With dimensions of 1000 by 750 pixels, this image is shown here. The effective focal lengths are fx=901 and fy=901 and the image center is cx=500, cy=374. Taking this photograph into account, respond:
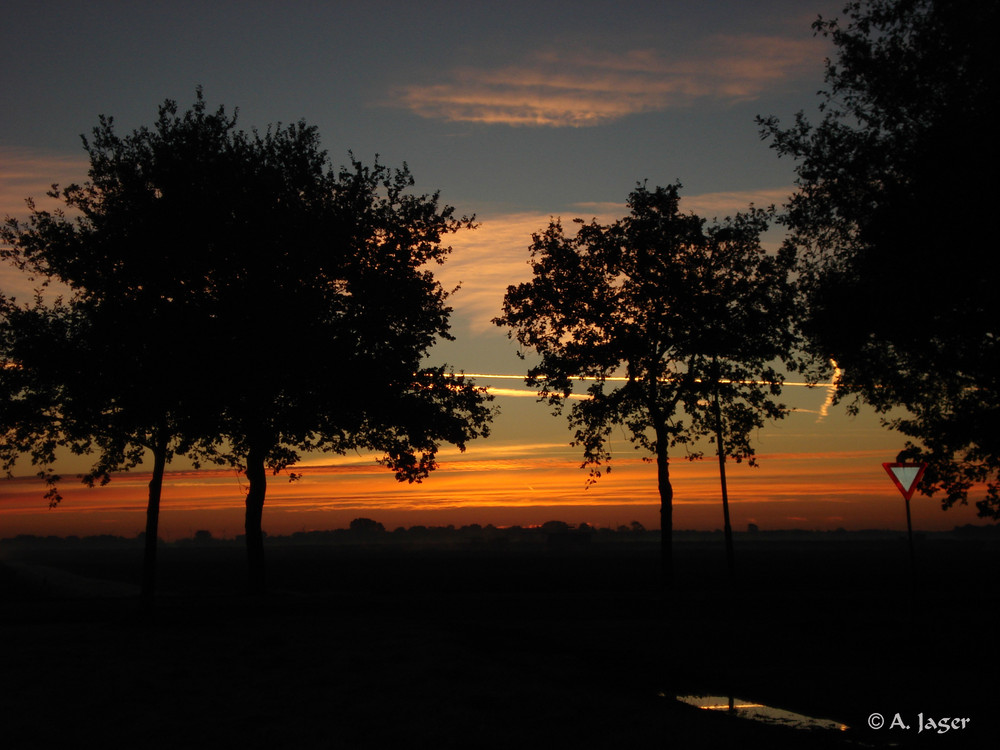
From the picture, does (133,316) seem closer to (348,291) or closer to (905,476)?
(348,291)

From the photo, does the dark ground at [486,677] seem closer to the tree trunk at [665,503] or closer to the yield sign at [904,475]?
the yield sign at [904,475]

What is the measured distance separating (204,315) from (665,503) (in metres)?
19.2

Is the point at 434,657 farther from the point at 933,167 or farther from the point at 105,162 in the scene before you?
the point at 105,162

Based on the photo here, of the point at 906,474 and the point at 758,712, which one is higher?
the point at 906,474

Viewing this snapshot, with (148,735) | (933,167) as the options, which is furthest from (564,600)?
(148,735)

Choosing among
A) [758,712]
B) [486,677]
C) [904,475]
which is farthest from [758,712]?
[904,475]

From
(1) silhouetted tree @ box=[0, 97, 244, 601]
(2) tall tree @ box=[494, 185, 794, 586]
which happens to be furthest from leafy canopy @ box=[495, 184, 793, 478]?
(1) silhouetted tree @ box=[0, 97, 244, 601]

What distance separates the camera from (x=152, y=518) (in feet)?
76.2

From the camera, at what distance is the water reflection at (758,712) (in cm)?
1052

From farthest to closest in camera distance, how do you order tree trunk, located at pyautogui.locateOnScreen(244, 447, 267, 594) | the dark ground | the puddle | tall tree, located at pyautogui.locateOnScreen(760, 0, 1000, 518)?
1. tree trunk, located at pyautogui.locateOnScreen(244, 447, 267, 594)
2. tall tree, located at pyautogui.locateOnScreen(760, 0, 1000, 518)
3. the puddle
4. the dark ground

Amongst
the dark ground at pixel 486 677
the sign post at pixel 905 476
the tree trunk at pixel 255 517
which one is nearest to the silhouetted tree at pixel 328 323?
the tree trunk at pixel 255 517

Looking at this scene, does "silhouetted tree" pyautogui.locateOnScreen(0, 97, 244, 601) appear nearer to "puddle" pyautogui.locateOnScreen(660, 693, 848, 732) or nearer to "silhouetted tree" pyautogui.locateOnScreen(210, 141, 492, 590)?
"silhouetted tree" pyautogui.locateOnScreen(210, 141, 492, 590)

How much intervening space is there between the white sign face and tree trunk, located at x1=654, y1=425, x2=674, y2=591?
13.3 meters

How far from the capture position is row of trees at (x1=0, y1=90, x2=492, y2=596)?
75.4ft
